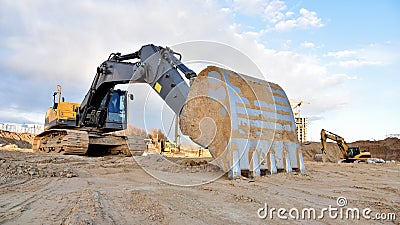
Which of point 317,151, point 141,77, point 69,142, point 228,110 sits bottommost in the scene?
point 317,151

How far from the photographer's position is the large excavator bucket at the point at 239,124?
13.9 ft

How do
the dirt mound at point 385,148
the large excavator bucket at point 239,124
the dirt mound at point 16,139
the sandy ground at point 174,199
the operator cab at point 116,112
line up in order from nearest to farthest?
the sandy ground at point 174,199
the large excavator bucket at point 239,124
the operator cab at point 116,112
the dirt mound at point 385,148
the dirt mound at point 16,139

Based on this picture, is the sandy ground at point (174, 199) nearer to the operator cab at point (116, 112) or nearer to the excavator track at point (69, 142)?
the excavator track at point (69, 142)

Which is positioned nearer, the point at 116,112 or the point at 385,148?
the point at 116,112

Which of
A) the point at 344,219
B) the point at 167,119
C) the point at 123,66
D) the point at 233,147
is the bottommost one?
the point at 344,219

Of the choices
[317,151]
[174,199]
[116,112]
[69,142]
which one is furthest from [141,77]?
[317,151]

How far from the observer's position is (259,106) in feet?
15.9

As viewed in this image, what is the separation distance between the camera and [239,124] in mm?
4328

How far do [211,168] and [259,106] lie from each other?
1.16 m

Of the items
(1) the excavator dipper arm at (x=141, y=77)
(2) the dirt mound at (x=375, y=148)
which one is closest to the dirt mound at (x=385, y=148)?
(2) the dirt mound at (x=375, y=148)

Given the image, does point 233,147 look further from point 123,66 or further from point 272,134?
point 123,66

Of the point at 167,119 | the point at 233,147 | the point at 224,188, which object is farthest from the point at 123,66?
the point at 224,188

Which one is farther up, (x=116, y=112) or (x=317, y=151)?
(x=116, y=112)

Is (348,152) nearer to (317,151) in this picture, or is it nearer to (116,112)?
(317,151)
